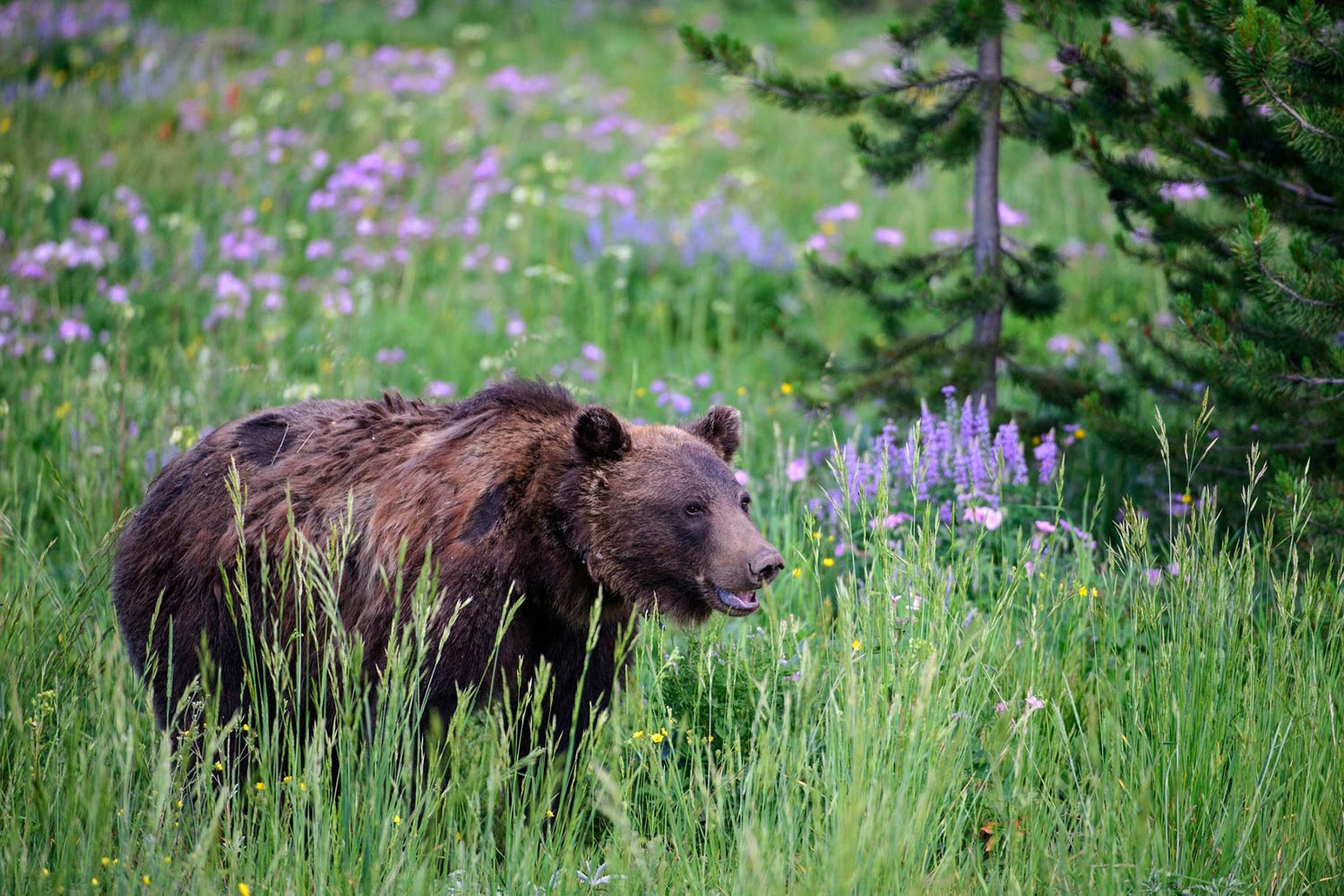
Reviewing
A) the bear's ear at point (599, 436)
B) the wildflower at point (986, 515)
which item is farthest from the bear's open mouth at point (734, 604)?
the wildflower at point (986, 515)

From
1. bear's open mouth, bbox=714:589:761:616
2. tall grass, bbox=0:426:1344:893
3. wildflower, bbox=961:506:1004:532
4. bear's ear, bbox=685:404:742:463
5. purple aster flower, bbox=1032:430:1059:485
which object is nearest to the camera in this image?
tall grass, bbox=0:426:1344:893

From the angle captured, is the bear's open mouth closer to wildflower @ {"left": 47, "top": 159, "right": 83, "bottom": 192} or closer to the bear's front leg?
the bear's front leg

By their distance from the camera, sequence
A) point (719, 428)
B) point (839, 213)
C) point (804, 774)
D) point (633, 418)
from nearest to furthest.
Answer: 1. point (804, 774)
2. point (719, 428)
3. point (633, 418)
4. point (839, 213)

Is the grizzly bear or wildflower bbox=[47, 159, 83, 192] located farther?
wildflower bbox=[47, 159, 83, 192]

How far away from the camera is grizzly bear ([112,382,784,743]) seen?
12.4 feet

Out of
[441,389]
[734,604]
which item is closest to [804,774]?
[734,604]

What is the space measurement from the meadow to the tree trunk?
0.99ft

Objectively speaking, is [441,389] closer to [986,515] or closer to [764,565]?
[986,515]

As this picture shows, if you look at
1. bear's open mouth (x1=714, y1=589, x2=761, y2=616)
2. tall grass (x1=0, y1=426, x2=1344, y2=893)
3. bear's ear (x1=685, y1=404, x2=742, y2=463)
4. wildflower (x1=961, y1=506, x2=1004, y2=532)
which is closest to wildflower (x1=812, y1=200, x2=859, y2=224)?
wildflower (x1=961, y1=506, x2=1004, y2=532)

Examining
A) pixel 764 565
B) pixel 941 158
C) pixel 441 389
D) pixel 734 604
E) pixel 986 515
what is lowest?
pixel 441 389

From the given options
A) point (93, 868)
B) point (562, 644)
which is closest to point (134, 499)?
point (562, 644)

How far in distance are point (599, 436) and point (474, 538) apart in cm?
53

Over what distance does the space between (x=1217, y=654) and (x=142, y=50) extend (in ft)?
42.2

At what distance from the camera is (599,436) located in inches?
157
